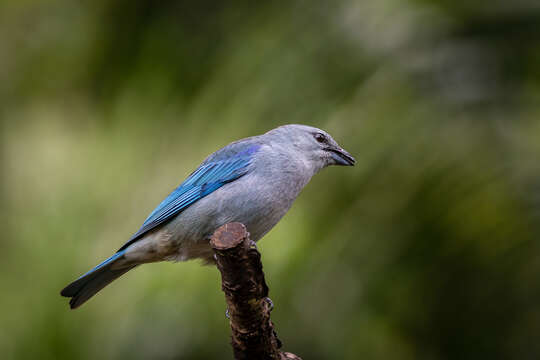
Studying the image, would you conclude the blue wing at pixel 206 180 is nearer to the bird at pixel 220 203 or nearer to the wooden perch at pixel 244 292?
the bird at pixel 220 203

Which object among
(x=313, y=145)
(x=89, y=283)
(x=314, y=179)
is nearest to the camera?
(x=89, y=283)

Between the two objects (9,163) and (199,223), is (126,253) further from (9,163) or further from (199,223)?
(9,163)

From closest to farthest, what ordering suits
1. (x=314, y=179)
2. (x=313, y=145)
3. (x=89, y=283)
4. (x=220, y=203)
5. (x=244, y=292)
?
1. (x=244, y=292)
2. (x=220, y=203)
3. (x=89, y=283)
4. (x=313, y=145)
5. (x=314, y=179)

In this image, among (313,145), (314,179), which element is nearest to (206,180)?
(313,145)

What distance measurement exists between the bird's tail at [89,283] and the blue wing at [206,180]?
0.42 ft

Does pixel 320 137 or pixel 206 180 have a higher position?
pixel 320 137

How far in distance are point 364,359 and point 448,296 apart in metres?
0.92

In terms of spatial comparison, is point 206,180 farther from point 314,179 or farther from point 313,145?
point 314,179

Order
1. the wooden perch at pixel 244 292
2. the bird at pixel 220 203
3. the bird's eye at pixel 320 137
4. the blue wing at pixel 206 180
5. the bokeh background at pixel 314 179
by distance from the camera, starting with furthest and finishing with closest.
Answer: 1. the bokeh background at pixel 314 179
2. the bird's eye at pixel 320 137
3. the blue wing at pixel 206 180
4. the bird at pixel 220 203
5. the wooden perch at pixel 244 292

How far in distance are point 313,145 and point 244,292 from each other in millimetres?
1890

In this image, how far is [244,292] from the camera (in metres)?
2.93

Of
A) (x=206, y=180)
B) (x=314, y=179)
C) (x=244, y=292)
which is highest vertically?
(x=314, y=179)

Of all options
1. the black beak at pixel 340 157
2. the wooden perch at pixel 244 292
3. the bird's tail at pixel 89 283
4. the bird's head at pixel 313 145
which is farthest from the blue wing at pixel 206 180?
the wooden perch at pixel 244 292

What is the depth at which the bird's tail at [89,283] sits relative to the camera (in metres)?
4.16
